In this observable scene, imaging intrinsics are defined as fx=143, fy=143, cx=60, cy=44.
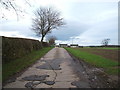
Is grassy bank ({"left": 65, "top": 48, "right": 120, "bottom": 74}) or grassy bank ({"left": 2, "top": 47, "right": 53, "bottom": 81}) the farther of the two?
grassy bank ({"left": 65, "top": 48, "right": 120, "bottom": 74})

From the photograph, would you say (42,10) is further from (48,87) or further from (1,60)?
(48,87)

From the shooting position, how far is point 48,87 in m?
Result: 5.63

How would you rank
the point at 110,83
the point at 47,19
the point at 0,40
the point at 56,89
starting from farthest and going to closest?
the point at 47,19
the point at 0,40
the point at 110,83
the point at 56,89

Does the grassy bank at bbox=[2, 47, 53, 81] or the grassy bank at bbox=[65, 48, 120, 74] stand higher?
the grassy bank at bbox=[2, 47, 53, 81]

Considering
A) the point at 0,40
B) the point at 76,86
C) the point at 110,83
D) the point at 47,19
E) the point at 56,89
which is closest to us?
the point at 56,89

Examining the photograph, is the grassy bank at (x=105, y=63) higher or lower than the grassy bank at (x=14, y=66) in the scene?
lower

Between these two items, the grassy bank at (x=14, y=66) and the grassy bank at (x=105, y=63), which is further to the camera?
the grassy bank at (x=105, y=63)

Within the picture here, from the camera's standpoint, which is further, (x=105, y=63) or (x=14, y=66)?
(x=105, y=63)

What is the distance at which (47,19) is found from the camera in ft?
151

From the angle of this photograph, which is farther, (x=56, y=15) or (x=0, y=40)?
(x=56, y=15)

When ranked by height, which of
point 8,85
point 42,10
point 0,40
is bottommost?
point 8,85

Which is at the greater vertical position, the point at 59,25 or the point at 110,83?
the point at 59,25

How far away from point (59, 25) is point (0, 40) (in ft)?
118

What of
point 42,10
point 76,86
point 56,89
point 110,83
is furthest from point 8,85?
point 42,10
